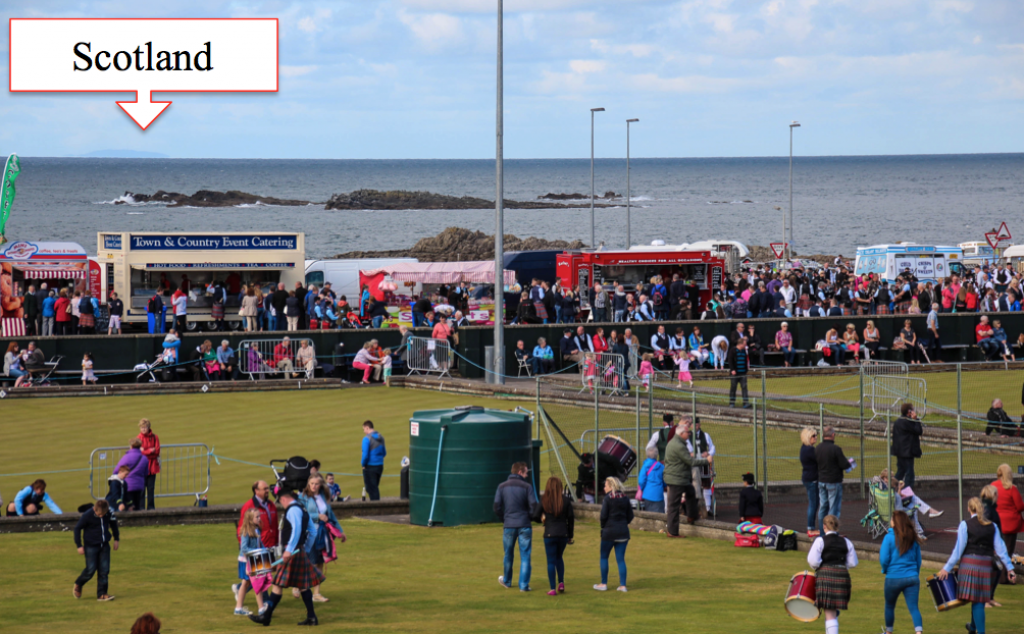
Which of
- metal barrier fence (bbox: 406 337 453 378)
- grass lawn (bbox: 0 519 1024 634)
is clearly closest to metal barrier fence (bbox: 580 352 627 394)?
metal barrier fence (bbox: 406 337 453 378)

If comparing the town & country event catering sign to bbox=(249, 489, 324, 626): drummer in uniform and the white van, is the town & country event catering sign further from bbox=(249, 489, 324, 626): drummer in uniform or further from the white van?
bbox=(249, 489, 324, 626): drummer in uniform

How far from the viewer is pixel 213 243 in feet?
116

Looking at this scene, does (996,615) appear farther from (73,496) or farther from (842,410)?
(73,496)

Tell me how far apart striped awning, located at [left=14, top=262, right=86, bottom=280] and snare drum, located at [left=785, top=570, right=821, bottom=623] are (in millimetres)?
28548

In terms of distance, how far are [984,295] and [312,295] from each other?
19.6m

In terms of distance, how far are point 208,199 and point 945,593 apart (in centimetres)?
17223

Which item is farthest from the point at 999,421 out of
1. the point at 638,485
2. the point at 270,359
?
the point at 270,359

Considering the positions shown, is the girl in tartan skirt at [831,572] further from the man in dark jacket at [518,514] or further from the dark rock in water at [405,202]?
the dark rock in water at [405,202]

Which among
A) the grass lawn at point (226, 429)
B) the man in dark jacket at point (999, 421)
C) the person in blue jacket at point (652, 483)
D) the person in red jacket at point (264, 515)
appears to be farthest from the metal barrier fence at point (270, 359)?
the person in red jacket at point (264, 515)

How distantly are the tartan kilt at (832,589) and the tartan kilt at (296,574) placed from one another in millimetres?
4827

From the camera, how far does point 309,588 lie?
12.0 metres

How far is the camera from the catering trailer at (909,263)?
157 feet

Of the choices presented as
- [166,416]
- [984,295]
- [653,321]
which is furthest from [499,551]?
[984,295]

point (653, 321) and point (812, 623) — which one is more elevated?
point (653, 321)
